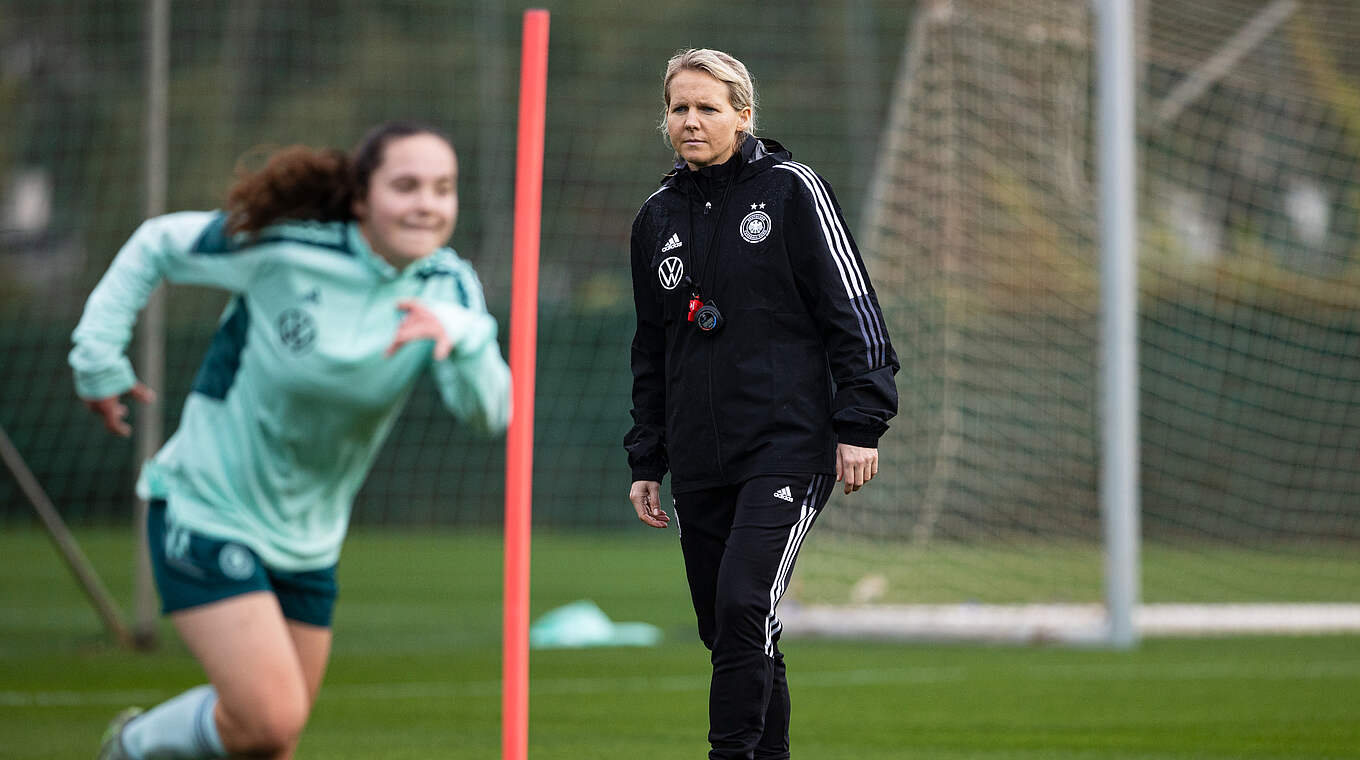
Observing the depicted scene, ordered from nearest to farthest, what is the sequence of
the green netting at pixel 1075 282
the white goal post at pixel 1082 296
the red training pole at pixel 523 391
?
the red training pole at pixel 523 391 → the white goal post at pixel 1082 296 → the green netting at pixel 1075 282

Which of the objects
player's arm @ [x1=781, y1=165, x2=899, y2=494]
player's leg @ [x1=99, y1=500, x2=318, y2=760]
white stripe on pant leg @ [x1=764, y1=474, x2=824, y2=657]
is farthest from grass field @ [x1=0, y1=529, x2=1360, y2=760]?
player's arm @ [x1=781, y1=165, x2=899, y2=494]

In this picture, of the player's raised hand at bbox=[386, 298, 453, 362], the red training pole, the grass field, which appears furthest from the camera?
the grass field

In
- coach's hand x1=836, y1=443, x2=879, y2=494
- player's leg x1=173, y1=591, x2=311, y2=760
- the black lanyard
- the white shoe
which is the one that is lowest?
the white shoe

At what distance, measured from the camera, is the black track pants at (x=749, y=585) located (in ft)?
13.9

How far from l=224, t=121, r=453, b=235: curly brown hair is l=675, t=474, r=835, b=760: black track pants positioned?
1107 mm

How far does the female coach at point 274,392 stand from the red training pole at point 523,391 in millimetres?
1197

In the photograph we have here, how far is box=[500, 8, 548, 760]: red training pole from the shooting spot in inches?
116

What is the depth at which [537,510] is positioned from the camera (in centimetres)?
2044

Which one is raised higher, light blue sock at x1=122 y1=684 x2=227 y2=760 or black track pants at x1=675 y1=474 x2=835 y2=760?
black track pants at x1=675 y1=474 x2=835 y2=760

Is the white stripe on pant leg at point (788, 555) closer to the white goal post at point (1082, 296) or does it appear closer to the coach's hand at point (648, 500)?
the coach's hand at point (648, 500)

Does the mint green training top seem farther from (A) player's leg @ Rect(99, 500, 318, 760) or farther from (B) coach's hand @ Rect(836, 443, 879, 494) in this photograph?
(B) coach's hand @ Rect(836, 443, 879, 494)

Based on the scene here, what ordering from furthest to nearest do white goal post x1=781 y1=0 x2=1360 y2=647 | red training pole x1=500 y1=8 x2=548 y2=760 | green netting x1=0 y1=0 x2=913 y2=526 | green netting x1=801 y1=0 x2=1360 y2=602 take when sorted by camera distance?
green netting x1=0 y1=0 x2=913 y2=526 → green netting x1=801 y1=0 x2=1360 y2=602 → white goal post x1=781 y1=0 x2=1360 y2=647 → red training pole x1=500 y1=8 x2=548 y2=760

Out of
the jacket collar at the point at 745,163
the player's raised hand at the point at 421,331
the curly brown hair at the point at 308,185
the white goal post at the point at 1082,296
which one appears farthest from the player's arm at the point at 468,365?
the white goal post at the point at 1082,296

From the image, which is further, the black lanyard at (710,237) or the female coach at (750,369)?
the black lanyard at (710,237)
